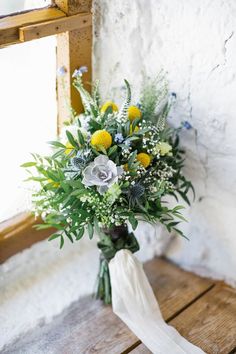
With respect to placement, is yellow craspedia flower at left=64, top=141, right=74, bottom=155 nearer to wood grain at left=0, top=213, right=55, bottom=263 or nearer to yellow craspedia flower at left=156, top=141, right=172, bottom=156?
yellow craspedia flower at left=156, top=141, right=172, bottom=156

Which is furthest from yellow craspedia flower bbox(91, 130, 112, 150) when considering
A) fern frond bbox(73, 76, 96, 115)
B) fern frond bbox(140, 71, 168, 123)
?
fern frond bbox(140, 71, 168, 123)

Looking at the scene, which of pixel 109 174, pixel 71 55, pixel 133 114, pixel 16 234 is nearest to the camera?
pixel 109 174

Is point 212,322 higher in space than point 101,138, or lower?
lower

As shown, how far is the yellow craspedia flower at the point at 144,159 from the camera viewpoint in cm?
125

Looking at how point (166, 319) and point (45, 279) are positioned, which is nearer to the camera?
point (166, 319)

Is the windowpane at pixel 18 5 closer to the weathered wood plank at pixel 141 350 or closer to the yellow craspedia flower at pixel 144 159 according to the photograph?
the yellow craspedia flower at pixel 144 159

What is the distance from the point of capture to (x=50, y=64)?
1.44m

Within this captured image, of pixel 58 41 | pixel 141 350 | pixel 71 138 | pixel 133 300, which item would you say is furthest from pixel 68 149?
pixel 141 350

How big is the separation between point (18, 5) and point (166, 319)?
3.16ft

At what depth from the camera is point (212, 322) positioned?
4.61 ft

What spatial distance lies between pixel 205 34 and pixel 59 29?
0.38 meters

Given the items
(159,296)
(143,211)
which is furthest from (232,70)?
(159,296)

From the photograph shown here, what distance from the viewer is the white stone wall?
129 cm

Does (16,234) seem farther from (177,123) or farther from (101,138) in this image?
(177,123)
